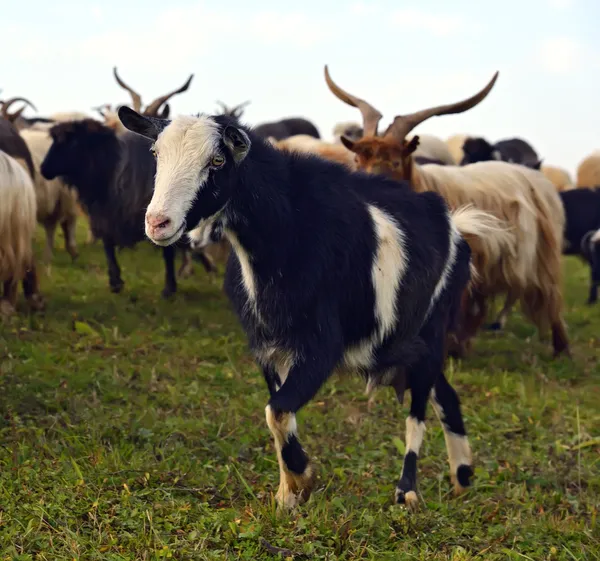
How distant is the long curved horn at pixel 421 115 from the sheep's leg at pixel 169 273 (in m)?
3.20

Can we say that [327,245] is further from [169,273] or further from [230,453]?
[169,273]

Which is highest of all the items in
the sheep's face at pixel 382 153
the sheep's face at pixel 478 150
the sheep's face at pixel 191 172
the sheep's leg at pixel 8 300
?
the sheep's face at pixel 191 172

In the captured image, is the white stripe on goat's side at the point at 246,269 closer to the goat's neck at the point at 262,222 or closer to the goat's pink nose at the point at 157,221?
the goat's neck at the point at 262,222

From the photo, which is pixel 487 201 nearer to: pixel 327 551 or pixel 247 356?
pixel 247 356

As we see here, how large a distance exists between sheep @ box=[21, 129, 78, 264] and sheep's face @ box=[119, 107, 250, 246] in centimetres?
708

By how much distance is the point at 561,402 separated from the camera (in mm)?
6520

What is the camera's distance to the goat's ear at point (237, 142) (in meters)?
3.35

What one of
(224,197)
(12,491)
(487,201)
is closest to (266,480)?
(12,491)

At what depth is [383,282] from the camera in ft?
12.9

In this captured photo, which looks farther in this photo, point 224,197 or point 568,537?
point 568,537

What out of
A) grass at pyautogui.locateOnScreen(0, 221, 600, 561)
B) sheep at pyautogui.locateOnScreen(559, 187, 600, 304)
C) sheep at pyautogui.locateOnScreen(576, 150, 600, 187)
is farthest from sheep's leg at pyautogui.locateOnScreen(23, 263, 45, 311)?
sheep at pyautogui.locateOnScreen(576, 150, 600, 187)

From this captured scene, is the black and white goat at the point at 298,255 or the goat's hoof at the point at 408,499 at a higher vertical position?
the black and white goat at the point at 298,255

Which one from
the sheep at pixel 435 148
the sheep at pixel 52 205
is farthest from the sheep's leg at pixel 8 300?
the sheep at pixel 435 148

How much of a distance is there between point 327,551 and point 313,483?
460mm
